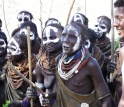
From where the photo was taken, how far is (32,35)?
5.77 m

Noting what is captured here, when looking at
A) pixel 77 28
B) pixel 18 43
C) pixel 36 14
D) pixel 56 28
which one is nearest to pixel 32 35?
pixel 18 43

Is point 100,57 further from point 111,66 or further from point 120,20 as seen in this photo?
point 120,20

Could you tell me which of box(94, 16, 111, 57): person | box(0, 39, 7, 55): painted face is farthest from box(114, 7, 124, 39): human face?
box(0, 39, 7, 55): painted face

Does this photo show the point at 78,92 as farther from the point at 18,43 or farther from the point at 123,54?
the point at 18,43

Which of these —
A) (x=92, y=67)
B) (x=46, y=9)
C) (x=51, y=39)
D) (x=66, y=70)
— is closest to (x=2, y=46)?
(x=51, y=39)

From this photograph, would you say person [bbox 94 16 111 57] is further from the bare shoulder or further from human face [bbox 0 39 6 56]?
the bare shoulder

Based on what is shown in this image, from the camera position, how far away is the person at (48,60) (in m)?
4.17

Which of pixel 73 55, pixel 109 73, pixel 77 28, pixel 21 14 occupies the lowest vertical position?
pixel 109 73

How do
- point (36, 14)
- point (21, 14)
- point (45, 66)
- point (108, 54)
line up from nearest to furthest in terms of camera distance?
point (45, 66), point (108, 54), point (21, 14), point (36, 14)

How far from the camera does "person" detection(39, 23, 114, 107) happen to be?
352 centimetres

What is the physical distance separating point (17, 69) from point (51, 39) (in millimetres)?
734

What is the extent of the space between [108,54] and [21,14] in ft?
7.76

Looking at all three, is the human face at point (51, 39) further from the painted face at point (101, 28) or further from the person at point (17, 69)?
the painted face at point (101, 28)

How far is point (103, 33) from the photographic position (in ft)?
19.6
